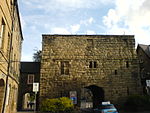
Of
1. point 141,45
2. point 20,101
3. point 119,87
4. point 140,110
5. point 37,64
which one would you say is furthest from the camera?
point 141,45

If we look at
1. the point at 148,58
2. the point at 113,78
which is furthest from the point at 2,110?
the point at 148,58

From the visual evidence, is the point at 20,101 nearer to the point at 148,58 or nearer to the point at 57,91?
the point at 57,91

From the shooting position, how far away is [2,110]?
38.8 ft

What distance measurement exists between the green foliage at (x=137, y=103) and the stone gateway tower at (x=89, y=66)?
1.15 metres

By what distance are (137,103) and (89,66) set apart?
6.94 metres

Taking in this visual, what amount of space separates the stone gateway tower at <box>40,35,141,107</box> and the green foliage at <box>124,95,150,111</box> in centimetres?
115

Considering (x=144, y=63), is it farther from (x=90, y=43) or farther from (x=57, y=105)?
(x=57, y=105)

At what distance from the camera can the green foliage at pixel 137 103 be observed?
20.0 meters

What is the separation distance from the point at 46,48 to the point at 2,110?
37.8 ft

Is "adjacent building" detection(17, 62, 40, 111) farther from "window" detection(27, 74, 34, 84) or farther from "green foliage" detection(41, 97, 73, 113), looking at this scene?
"green foliage" detection(41, 97, 73, 113)

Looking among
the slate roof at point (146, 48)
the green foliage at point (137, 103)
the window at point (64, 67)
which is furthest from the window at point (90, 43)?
the slate roof at point (146, 48)

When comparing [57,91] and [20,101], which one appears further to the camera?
[20,101]

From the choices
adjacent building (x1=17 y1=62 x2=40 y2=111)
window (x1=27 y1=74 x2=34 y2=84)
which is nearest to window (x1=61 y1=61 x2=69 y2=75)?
adjacent building (x1=17 y1=62 x2=40 y2=111)

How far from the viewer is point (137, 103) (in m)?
19.8
